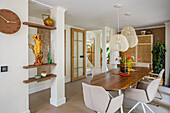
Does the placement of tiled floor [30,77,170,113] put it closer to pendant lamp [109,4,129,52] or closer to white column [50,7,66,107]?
white column [50,7,66,107]

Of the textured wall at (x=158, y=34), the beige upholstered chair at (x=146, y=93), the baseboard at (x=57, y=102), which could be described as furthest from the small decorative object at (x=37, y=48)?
the textured wall at (x=158, y=34)

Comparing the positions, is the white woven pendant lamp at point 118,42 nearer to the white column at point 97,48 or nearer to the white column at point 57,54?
the white column at point 57,54

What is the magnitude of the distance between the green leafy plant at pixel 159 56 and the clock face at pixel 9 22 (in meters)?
4.88

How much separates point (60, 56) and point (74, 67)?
251cm

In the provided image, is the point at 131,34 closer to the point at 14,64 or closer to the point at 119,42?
the point at 119,42

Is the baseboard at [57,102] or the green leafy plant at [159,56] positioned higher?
the green leafy plant at [159,56]

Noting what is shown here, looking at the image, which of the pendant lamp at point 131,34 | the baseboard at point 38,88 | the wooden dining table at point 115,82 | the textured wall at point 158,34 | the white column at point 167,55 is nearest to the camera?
the wooden dining table at point 115,82

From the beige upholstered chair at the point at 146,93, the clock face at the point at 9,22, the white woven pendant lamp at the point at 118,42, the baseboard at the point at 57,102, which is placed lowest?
the baseboard at the point at 57,102

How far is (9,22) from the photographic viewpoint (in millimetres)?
2068

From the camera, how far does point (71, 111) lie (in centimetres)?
262

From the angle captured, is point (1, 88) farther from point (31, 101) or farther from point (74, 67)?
point (74, 67)

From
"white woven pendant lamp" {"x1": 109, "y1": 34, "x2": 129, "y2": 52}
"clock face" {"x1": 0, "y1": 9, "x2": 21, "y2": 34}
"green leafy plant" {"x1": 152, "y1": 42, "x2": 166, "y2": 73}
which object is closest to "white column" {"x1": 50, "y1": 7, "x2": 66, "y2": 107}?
"clock face" {"x1": 0, "y1": 9, "x2": 21, "y2": 34}

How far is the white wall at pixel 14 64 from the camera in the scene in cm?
206

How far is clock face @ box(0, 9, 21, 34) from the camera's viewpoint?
199cm
